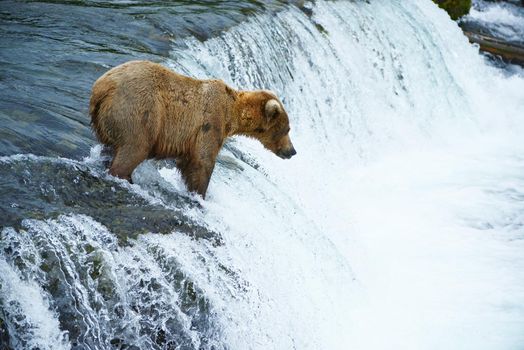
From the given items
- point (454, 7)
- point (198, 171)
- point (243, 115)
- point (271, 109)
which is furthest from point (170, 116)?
point (454, 7)

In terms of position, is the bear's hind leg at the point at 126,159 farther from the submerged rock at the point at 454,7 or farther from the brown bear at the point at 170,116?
the submerged rock at the point at 454,7

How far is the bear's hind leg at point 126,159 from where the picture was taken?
4598 mm

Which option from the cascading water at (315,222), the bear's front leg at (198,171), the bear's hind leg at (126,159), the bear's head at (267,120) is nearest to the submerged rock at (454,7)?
the cascading water at (315,222)

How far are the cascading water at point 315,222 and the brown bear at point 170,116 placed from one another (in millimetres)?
253

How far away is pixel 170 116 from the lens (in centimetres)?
487

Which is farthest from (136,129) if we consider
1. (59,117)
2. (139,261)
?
(59,117)

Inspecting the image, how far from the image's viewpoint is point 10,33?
738 cm

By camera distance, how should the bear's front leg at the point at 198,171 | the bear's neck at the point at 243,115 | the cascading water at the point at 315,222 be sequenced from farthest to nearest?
the bear's neck at the point at 243,115 → the bear's front leg at the point at 198,171 → the cascading water at the point at 315,222

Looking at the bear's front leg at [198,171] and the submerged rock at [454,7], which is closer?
the bear's front leg at [198,171]

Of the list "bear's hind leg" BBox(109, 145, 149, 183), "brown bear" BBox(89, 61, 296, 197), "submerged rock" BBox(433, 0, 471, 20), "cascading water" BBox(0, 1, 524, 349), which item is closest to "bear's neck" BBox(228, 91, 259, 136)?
"brown bear" BBox(89, 61, 296, 197)

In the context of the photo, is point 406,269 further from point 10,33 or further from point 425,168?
point 10,33

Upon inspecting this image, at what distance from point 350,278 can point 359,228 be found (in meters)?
1.55

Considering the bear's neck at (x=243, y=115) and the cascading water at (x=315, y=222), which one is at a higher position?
the bear's neck at (x=243, y=115)

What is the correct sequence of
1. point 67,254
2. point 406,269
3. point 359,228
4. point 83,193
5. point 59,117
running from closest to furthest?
point 67,254 < point 83,193 < point 59,117 < point 406,269 < point 359,228
